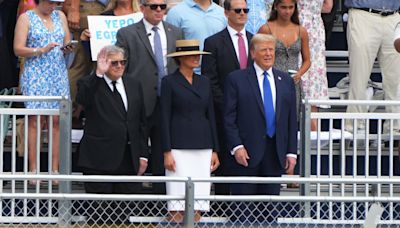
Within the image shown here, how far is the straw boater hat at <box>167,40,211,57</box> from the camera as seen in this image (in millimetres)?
12109

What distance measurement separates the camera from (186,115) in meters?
12.1

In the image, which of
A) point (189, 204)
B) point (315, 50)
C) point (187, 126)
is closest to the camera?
point (189, 204)

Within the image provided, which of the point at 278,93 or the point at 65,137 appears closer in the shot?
the point at 65,137

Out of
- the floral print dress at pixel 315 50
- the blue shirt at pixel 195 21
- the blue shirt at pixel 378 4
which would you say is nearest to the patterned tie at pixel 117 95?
the blue shirt at pixel 195 21

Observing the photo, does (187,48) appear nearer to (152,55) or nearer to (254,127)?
(152,55)

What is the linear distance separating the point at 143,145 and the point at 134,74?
680 mm

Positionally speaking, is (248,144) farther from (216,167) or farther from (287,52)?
(287,52)

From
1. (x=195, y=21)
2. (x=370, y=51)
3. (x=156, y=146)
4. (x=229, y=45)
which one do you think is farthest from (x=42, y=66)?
(x=370, y=51)

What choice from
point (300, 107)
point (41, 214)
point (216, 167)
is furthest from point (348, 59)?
point (41, 214)

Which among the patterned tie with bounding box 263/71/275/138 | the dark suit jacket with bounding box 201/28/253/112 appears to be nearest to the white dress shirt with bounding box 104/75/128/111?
the dark suit jacket with bounding box 201/28/253/112

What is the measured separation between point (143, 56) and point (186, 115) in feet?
2.46

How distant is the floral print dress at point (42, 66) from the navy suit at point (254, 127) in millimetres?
1661

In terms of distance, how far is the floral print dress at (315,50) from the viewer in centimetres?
1347

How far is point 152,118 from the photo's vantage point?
12398 millimetres
